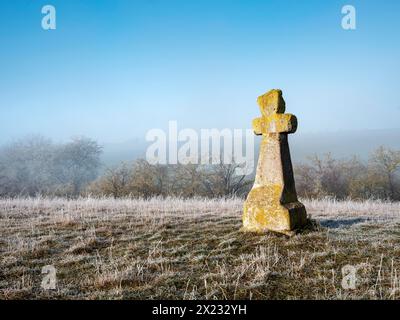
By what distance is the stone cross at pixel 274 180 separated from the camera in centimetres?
704

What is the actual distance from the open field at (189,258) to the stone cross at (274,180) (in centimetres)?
40

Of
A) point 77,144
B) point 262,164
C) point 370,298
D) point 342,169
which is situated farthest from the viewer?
point 77,144

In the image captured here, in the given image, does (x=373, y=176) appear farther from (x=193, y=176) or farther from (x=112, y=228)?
(x=112, y=228)

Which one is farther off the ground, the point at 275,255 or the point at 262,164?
the point at 262,164

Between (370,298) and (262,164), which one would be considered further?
(262,164)

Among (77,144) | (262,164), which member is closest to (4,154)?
(77,144)

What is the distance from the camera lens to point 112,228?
805 cm

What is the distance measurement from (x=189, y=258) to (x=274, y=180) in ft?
9.33

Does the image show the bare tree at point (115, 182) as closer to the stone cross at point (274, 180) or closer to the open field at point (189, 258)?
the open field at point (189, 258)

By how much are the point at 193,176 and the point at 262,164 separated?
23.6 metres

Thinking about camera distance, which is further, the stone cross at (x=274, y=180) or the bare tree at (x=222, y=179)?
the bare tree at (x=222, y=179)

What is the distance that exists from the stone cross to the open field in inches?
15.7

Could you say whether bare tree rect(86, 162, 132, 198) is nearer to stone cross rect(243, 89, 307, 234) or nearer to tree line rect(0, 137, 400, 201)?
tree line rect(0, 137, 400, 201)

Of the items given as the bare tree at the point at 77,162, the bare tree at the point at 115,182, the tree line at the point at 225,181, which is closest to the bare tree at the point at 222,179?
the tree line at the point at 225,181
